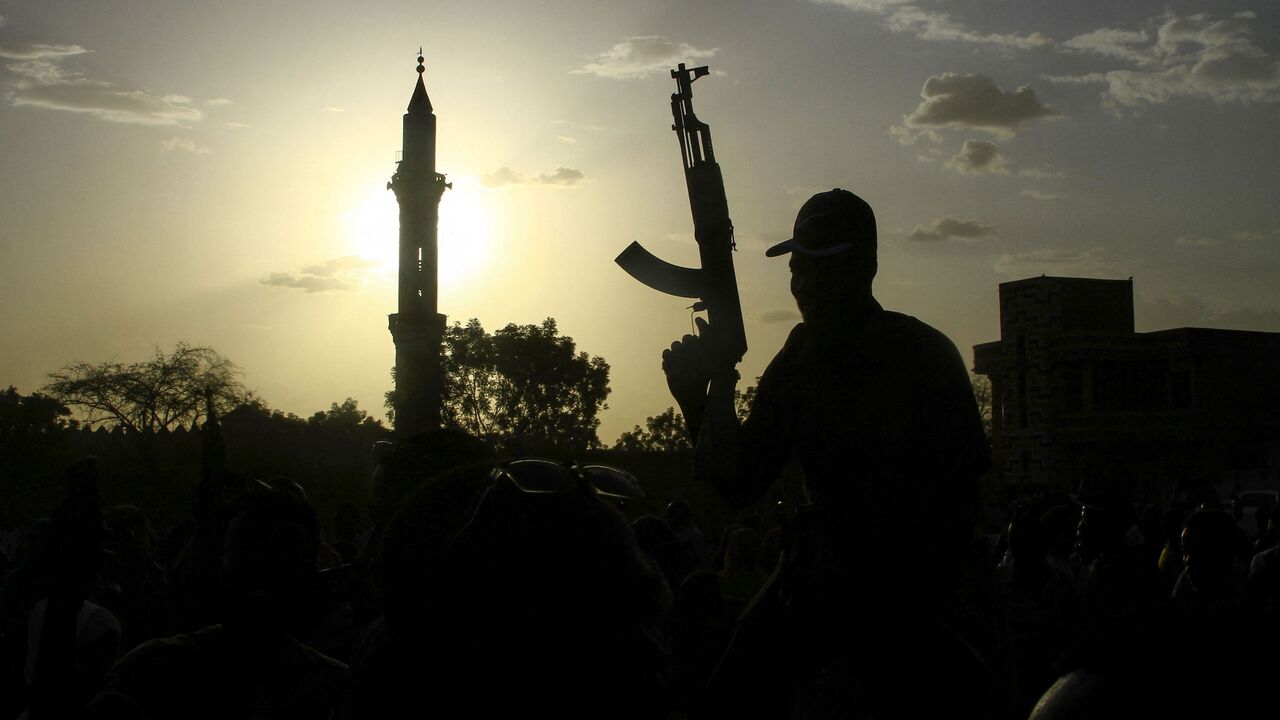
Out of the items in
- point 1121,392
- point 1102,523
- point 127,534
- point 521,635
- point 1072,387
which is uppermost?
point 1072,387

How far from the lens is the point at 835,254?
2.79 meters

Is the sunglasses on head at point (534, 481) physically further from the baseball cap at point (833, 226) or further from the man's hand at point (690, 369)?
the baseball cap at point (833, 226)

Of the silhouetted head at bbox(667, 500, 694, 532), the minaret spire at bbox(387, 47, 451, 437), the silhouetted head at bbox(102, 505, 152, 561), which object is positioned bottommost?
the silhouetted head at bbox(667, 500, 694, 532)

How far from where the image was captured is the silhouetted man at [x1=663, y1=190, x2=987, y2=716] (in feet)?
8.05

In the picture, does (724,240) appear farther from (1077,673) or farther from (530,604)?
(1077,673)

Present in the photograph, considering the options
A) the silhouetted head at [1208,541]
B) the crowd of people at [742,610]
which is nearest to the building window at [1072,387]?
the silhouetted head at [1208,541]

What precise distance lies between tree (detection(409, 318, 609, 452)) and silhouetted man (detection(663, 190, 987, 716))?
68.8 meters

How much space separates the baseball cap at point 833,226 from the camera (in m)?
2.81

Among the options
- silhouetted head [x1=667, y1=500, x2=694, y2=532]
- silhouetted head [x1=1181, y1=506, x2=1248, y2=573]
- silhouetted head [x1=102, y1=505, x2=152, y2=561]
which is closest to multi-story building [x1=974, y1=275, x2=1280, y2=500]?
silhouetted head [x1=667, y1=500, x2=694, y2=532]

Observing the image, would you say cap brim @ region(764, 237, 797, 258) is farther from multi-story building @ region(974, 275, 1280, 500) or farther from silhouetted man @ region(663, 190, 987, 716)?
multi-story building @ region(974, 275, 1280, 500)

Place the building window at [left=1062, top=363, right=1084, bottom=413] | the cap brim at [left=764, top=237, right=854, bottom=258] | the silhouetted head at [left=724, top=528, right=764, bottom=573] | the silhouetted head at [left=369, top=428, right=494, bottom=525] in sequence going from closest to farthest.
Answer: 1. the cap brim at [left=764, top=237, right=854, bottom=258]
2. the silhouetted head at [left=369, top=428, right=494, bottom=525]
3. the silhouetted head at [left=724, top=528, right=764, bottom=573]
4. the building window at [left=1062, top=363, right=1084, bottom=413]

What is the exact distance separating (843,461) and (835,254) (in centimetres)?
54

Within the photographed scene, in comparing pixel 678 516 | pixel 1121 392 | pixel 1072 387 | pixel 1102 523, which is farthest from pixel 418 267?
pixel 1102 523

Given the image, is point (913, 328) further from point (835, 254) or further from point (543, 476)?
point (543, 476)
